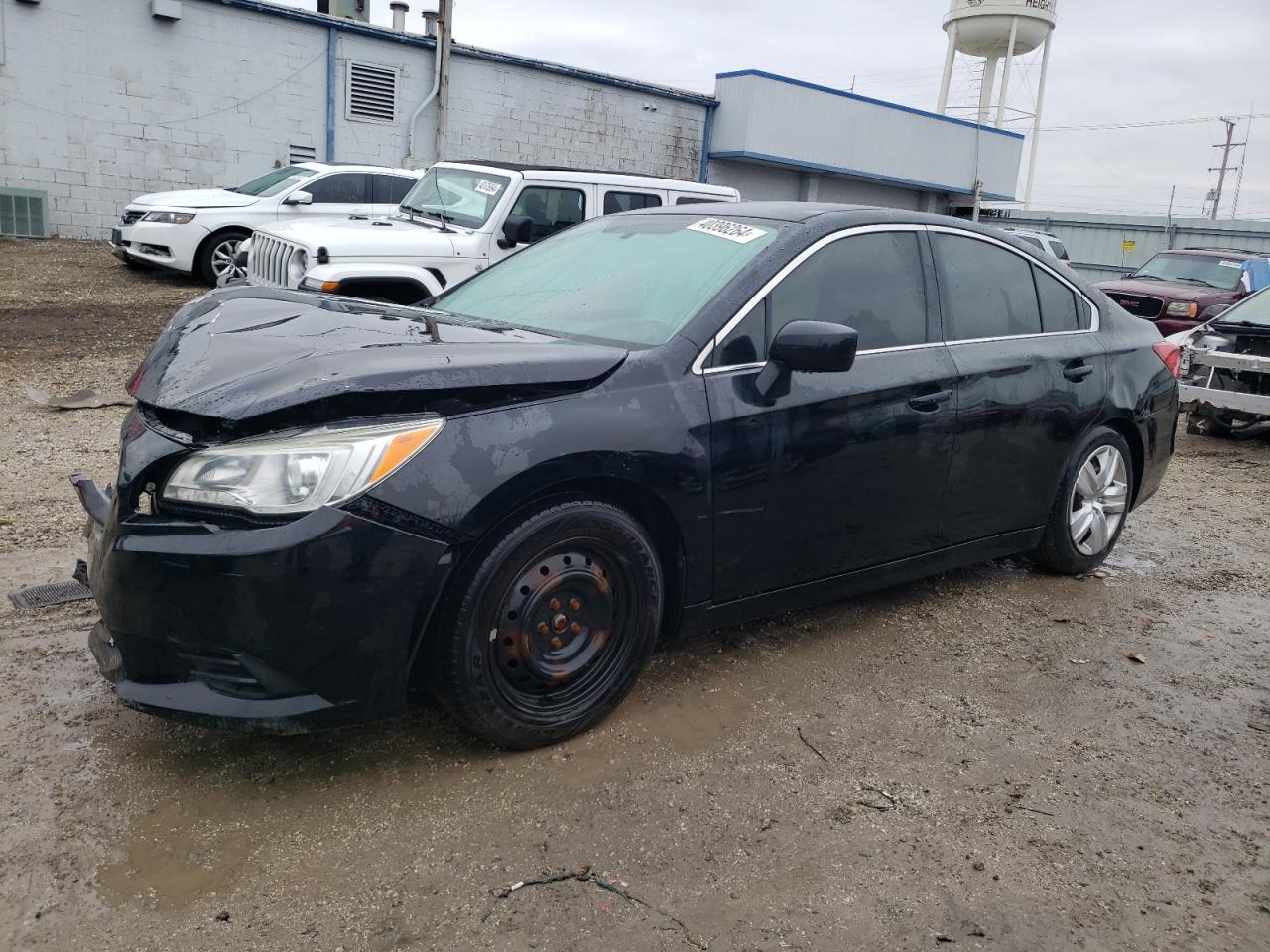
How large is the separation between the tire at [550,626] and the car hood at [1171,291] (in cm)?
1137

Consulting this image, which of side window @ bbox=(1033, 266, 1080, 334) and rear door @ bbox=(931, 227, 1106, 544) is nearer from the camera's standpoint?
rear door @ bbox=(931, 227, 1106, 544)

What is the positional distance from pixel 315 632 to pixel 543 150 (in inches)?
849

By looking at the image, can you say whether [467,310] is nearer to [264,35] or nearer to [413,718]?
[413,718]

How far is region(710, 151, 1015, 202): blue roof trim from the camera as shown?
2578cm

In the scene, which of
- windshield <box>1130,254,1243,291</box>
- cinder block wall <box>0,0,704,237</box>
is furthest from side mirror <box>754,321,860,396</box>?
cinder block wall <box>0,0,704,237</box>

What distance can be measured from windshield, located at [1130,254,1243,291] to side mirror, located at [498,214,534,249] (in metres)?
9.98

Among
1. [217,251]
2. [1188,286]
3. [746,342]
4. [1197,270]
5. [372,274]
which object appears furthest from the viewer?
[1197,270]

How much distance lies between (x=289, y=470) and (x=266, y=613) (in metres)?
0.36

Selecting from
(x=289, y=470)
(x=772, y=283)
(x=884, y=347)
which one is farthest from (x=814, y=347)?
(x=289, y=470)

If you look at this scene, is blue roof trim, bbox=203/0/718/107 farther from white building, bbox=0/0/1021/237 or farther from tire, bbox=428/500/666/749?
tire, bbox=428/500/666/749

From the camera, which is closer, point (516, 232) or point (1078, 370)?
point (1078, 370)

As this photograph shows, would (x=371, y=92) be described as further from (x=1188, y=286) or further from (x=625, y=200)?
(x=1188, y=286)

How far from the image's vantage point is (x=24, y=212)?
16.5 m

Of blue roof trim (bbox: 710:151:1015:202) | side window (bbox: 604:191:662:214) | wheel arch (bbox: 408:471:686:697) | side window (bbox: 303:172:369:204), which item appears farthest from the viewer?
blue roof trim (bbox: 710:151:1015:202)
